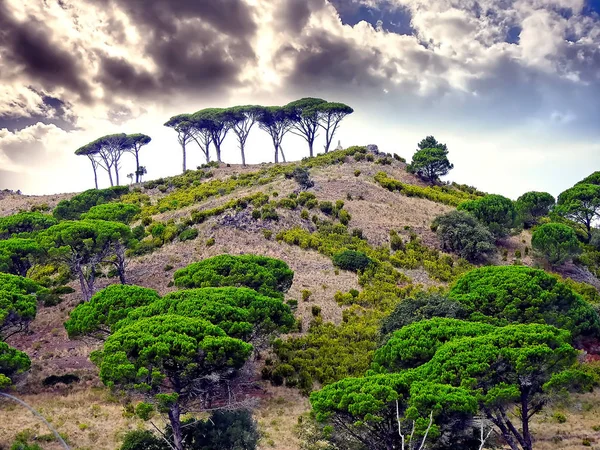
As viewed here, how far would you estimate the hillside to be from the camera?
1003 inches

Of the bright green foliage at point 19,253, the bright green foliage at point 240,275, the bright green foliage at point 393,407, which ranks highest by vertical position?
the bright green foliage at point 19,253

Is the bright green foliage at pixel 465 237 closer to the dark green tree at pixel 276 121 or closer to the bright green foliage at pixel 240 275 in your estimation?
the bright green foliage at pixel 240 275

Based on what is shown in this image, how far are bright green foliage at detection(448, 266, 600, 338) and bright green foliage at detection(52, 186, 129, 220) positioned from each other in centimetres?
5380

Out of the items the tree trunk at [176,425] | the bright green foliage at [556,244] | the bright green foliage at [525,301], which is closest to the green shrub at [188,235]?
the bright green foliage at [525,301]

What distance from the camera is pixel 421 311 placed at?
30562mm

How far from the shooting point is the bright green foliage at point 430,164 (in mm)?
75750

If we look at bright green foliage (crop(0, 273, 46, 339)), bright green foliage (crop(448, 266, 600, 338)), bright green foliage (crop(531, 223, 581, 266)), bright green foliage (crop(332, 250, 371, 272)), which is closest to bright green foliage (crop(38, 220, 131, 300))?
bright green foliage (crop(0, 273, 46, 339))

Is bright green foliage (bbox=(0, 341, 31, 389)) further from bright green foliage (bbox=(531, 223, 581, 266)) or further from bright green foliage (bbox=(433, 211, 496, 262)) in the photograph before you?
bright green foliage (bbox=(531, 223, 581, 266))

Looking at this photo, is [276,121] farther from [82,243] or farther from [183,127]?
[82,243]

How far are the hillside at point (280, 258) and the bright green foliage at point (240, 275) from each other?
177 inches

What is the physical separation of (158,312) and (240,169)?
61.0 m

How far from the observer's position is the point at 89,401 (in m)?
27.4

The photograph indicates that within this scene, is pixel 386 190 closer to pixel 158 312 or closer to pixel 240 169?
pixel 240 169

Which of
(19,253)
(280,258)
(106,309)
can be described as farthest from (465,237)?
(19,253)
